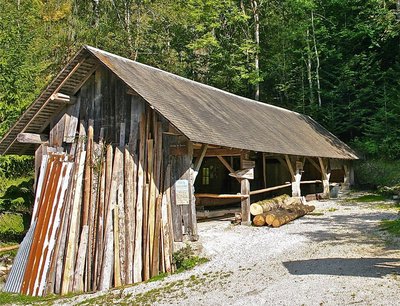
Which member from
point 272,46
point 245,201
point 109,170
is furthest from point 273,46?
point 109,170

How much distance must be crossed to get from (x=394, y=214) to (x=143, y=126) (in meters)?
8.35

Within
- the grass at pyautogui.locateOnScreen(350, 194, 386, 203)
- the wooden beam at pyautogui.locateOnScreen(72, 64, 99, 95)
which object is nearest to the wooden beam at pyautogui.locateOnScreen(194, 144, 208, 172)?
the wooden beam at pyautogui.locateOnScreen(72, 64, 99, 95)

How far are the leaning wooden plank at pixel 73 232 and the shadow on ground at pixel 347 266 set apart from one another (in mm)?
4594

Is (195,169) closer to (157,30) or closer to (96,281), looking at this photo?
(96,281)

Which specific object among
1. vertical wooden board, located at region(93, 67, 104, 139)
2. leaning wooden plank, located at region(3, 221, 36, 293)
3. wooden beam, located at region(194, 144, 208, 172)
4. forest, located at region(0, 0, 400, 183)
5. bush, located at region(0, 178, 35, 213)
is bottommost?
leaning wooden plank, located at region(3, 221, 36, 293)

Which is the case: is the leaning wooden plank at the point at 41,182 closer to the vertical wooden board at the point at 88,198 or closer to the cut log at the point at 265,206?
the vertical wooden board at the point at 88,198

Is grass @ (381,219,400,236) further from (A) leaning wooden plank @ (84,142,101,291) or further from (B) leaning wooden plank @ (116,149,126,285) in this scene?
(A) leaning wooden plank @ (84,142,101,291)

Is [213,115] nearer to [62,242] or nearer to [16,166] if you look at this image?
[62,242]

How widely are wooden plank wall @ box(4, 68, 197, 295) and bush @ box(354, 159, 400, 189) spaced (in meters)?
13.8

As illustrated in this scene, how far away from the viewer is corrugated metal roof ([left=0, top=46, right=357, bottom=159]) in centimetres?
995

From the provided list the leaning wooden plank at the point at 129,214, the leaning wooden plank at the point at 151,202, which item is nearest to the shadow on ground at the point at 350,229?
the leaning wooden plank at the point at 151,202

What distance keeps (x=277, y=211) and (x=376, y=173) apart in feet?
37.5

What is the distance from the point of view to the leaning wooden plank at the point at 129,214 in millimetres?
8930

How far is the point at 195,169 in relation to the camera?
10.4m
